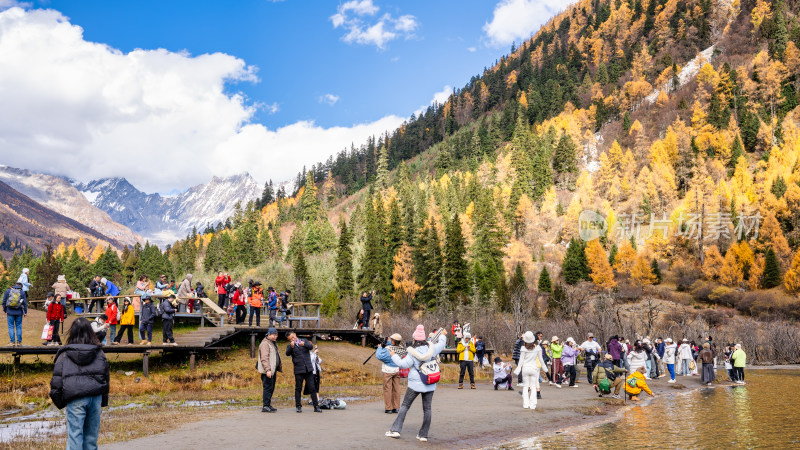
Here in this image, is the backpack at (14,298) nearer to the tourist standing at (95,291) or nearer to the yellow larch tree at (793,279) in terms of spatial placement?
the tourist standing at (95,291)

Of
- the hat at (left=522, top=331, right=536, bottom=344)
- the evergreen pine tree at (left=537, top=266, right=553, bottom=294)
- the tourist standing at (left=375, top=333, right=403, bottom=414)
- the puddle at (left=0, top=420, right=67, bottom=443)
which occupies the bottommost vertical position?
the puddle at (left=0, top=420, right=67, bottom=443)

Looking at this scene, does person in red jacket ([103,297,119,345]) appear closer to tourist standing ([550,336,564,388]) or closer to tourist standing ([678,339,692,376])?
tourist standing ([550,336,564,388])

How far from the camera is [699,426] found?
13836 mm

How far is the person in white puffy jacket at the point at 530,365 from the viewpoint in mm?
15451

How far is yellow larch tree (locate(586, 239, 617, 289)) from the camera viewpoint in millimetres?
91500

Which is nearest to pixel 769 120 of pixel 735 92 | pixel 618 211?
pixel 735 92

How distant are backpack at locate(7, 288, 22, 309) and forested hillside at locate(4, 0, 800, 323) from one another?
123 feet

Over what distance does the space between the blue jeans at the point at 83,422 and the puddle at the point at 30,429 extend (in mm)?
4443

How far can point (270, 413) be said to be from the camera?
14.2m

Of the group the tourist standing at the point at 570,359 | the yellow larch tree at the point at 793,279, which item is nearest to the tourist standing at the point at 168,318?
the tourist standing at the point at 570,359

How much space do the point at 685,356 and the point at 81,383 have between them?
3346 cm

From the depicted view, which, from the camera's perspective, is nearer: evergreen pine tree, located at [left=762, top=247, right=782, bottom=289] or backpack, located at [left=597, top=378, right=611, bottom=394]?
backpack, located at [left=597, top=378, right=611, bottom=394]

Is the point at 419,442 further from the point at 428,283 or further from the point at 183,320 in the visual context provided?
the point at 428,283

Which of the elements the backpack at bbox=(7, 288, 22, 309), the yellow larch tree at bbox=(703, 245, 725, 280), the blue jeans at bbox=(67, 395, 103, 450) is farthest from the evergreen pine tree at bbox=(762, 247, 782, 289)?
the blue jeans at bbox=(67, 395, 103, 450)
